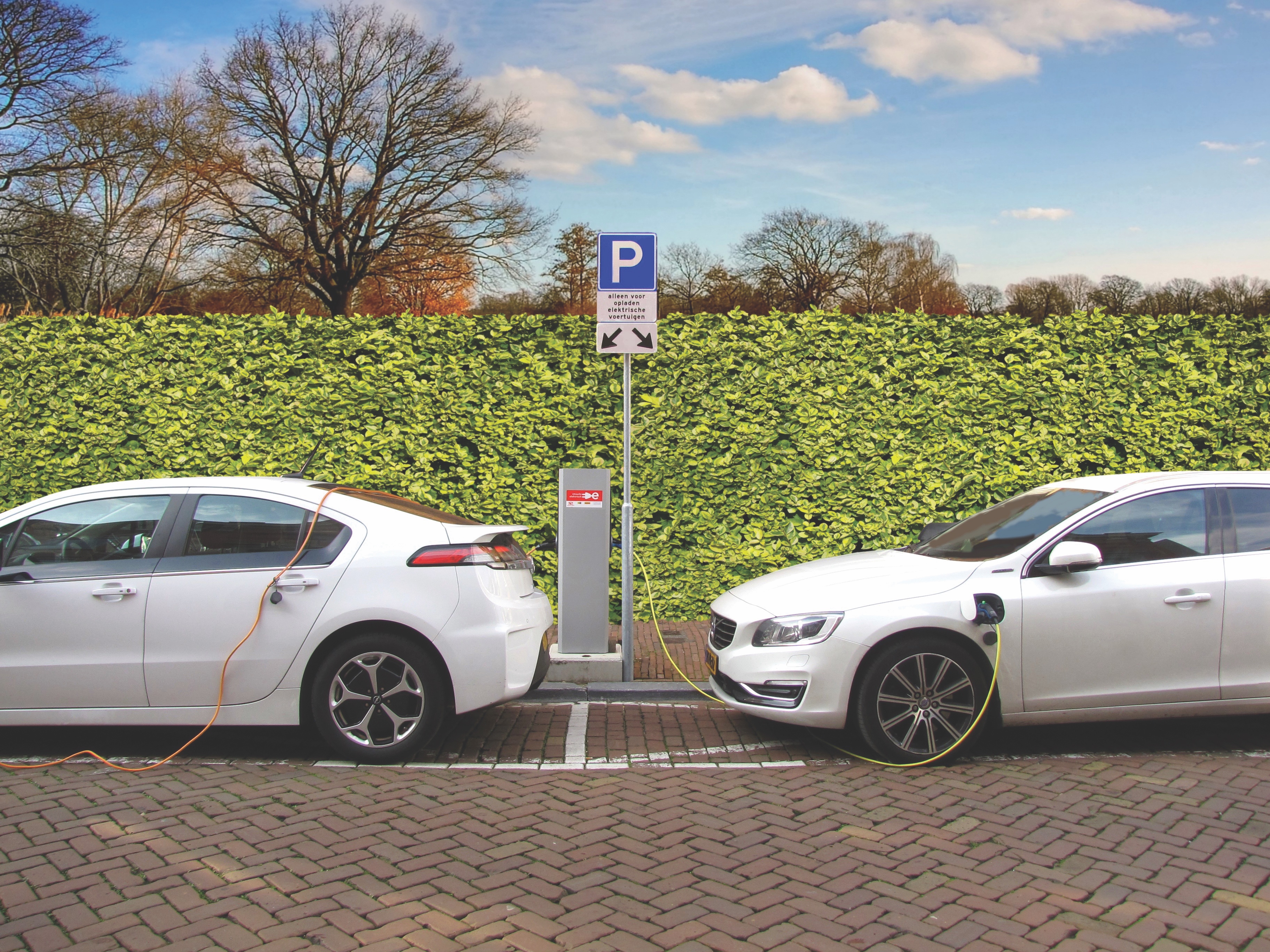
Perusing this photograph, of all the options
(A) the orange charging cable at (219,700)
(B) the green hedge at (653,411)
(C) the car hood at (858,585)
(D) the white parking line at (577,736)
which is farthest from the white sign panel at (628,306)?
(A) the orange charging cable at (219,700)

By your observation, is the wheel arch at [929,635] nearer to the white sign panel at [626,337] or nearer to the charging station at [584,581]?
the charging station at [584,581]

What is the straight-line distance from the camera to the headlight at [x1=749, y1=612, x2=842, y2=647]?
5.36 m

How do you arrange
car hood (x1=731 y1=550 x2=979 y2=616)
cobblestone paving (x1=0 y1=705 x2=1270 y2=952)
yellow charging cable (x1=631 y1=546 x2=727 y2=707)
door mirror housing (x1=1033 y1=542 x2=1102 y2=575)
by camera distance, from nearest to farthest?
cobblestone paving (x1=0 y1=705 x2=1270 y2=952) < door mirror housing (x1=1033 y1=542 x2=1102 y2=575) < car hood (x1=731 y1=550 x2=979 y2=616) < yellow charging cable (x1=631 y1=546 x2=727 y2=707)

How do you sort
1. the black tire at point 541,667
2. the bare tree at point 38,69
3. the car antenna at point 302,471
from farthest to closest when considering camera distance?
1. the bare tree at point 38,69
2. the car antenna at point 302,471
3. the black tire at point 541,667

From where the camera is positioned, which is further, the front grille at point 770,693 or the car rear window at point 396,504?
the car rear window at point 396,504

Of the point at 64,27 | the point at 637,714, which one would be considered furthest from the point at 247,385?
the point at 64,27

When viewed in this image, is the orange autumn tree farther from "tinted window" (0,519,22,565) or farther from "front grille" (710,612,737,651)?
"front grille" (710,612,737,651)

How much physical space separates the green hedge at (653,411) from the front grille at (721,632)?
3370 mm

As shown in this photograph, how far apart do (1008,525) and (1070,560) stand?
82 cm

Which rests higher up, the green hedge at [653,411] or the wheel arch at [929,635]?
the green hedge at [653,411]

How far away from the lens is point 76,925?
340 cm

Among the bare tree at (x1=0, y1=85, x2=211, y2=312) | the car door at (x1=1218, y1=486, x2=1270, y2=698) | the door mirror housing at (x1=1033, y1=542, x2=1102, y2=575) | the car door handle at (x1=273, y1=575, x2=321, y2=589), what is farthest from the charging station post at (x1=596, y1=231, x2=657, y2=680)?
the bare tree at (x1=0, y1=85, x2=211, y2=312)

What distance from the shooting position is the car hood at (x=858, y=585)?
5.43 metres

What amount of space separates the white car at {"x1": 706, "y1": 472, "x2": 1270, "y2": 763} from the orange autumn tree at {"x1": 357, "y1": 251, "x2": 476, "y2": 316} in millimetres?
30380
